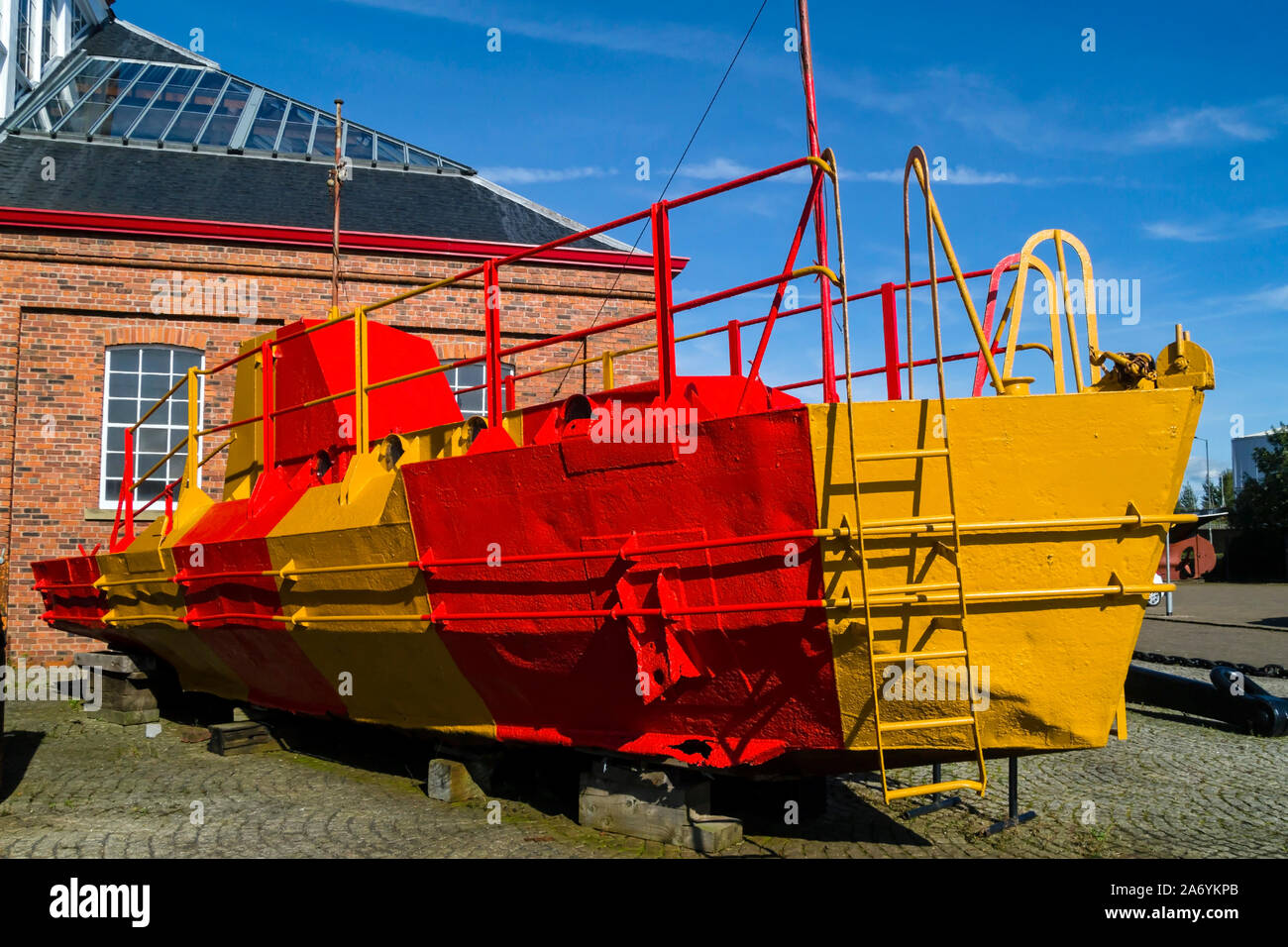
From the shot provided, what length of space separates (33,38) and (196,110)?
5.23 meters

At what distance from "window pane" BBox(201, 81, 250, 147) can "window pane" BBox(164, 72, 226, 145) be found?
6.4 inches

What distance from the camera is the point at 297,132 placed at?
53.7ft

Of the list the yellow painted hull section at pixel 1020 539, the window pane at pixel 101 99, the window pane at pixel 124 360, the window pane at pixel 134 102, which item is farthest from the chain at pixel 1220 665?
the window pane at pixel 101 99

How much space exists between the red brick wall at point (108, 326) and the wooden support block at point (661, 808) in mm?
8665

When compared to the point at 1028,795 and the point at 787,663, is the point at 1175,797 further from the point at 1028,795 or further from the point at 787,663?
the point at 787,663

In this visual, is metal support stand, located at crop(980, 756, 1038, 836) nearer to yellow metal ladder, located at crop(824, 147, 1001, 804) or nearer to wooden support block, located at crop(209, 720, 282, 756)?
yellow metal ladder, located at crop(824, 147, 1001, 804)

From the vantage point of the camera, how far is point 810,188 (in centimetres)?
441

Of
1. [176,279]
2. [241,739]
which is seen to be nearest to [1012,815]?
[241,739]

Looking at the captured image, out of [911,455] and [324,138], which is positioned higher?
[324,138]

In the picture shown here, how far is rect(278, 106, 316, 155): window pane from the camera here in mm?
15633

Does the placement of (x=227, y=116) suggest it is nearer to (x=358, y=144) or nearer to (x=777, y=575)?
(x=358, y=144)

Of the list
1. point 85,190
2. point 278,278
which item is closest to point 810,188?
Answer: point 278,278

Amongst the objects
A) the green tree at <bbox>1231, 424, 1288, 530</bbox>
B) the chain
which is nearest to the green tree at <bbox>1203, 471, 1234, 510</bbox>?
the green tree at <bbox>1231, 424, 1288, 530</bbox>

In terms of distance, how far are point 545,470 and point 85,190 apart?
11.8 metres
